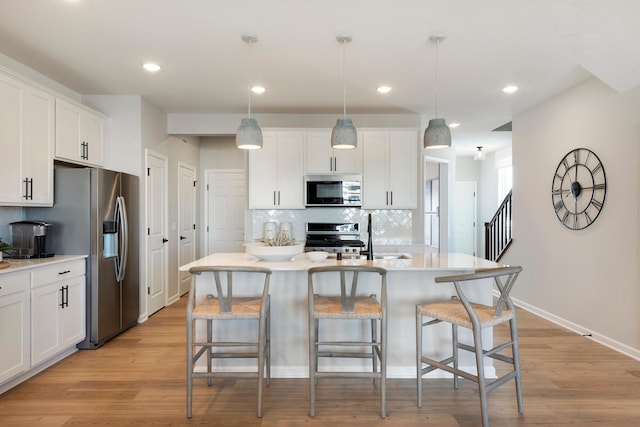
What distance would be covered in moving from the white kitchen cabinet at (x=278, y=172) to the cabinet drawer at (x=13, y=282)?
2.54 meters

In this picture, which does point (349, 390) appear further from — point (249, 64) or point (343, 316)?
point (249, 64)

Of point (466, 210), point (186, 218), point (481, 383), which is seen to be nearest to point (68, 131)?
A: point (186, 218)

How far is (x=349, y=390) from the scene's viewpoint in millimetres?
2697

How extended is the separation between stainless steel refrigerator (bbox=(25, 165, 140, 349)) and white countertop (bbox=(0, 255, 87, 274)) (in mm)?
159

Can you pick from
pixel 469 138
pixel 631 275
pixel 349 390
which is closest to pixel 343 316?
pixel 349 390

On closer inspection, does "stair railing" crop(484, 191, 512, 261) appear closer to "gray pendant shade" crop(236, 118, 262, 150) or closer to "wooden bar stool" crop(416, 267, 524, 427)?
"wooden bar stool" crop(416, 267, 524, 427)

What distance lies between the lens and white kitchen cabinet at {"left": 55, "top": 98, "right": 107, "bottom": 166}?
3570 mm

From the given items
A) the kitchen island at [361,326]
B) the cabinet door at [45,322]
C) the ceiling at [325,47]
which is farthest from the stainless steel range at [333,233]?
the cabinet door at [45,322]

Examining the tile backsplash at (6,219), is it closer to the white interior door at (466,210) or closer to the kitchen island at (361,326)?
the kitchen island at (361,326)

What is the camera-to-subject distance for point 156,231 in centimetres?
481

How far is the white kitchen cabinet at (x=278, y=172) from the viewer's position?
4910 millimetres

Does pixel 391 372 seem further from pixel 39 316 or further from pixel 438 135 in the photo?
pixel 39 316

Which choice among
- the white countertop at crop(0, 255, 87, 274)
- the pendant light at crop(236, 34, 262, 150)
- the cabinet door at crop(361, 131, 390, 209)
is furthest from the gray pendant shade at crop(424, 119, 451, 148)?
the white countertop at crop(0, 255, 87, 274)

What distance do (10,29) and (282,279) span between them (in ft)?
8.92
